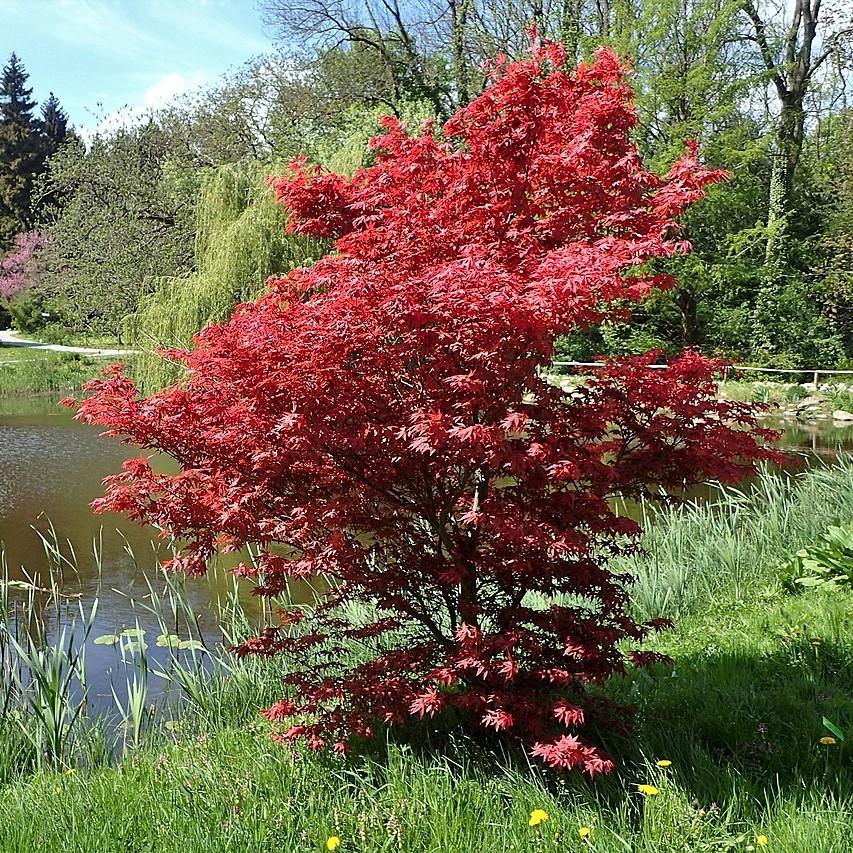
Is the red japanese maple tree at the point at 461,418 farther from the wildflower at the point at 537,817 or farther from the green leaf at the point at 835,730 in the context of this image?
the green leaf at the point at 835,730

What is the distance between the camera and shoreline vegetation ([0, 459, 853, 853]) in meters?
2.92

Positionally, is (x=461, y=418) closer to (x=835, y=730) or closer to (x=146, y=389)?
(x=835, y=730)

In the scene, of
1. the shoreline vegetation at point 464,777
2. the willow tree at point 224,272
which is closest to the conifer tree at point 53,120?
the willow tree at point 224,272

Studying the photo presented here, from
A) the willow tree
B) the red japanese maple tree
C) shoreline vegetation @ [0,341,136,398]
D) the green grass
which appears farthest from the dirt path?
the red japanese maple tree

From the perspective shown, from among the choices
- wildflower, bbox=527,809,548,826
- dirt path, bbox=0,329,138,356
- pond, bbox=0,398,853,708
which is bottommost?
pond, bbox=0,398,853,708

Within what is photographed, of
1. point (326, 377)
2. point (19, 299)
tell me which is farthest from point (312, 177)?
point (19, 299)

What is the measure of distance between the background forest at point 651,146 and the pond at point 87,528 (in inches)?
147

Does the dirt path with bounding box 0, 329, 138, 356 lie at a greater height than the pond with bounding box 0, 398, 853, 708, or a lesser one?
greater

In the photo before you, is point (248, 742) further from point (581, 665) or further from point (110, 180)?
point (110, 180)

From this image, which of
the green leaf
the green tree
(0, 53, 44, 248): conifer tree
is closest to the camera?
the green leaf

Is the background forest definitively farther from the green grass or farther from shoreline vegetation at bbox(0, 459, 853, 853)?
shoreline vegetation at bbox(0, 459, 853, 853)

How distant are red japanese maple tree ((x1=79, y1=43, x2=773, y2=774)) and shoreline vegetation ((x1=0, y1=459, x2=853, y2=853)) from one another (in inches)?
8.3

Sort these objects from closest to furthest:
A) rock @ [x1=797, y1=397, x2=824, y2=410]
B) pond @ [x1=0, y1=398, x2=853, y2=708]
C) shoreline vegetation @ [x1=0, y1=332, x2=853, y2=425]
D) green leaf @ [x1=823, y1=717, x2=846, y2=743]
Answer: green leaf @ [x1=823, y1=717, x2=846, y2=743]
pond @ [x1=0, y1=398, x2=853, y2=708]
shoreline vegetation @ [x1=0, y1=332, x2=853, y2=425]
rock @ [x1=797, y1=397, x2=824, y2=410]

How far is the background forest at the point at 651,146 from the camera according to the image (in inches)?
768
